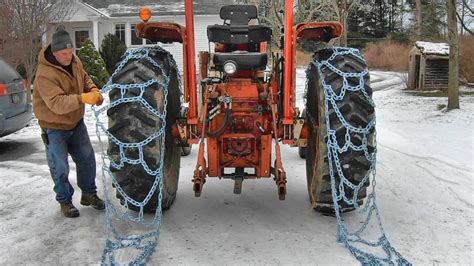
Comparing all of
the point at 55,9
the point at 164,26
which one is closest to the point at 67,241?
the point at 164,26

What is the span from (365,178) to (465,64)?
15742 mm

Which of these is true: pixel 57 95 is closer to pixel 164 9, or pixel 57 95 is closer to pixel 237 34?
pixel 237 34

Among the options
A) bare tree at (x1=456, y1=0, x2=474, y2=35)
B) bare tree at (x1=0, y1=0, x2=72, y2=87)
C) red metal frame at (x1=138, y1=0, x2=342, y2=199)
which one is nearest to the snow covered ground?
red metal frame at (x1=138, y1=0, x2=342, y2=199)

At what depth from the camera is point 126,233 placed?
459 centimetres

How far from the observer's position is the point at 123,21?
1082 inches

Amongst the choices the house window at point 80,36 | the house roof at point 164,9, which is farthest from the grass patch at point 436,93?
the house window at point 80,36

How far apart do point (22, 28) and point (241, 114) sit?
9.87 metres

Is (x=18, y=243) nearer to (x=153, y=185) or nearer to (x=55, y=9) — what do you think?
(x=153, y=185)

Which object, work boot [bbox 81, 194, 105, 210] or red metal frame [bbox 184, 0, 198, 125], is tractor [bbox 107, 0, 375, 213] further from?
work boot [bbox 81, 194, 105, 210]

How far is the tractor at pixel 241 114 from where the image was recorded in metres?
4.33

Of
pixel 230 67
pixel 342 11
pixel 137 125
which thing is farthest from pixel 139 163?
pixel 342 11

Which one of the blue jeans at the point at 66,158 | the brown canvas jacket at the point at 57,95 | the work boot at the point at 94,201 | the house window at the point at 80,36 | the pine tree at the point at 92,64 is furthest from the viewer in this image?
the house window at the point at 80,36

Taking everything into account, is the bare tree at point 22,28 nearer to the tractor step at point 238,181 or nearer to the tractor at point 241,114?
the tractor at point 241,114

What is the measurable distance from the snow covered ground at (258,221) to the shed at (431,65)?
A: 1042cm
